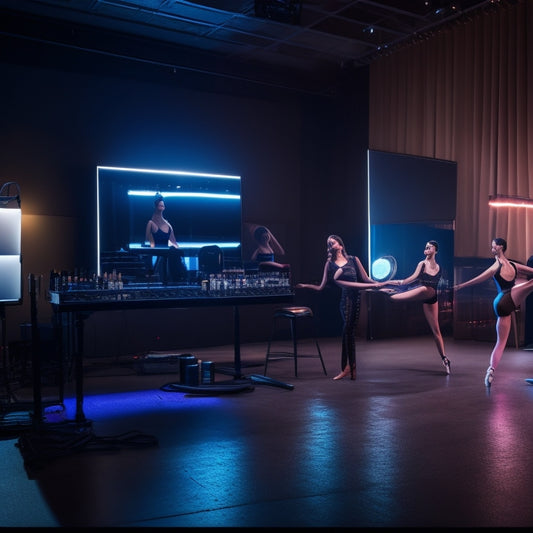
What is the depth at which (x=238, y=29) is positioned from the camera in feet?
29.5

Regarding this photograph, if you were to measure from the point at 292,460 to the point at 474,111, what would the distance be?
788 centimetres

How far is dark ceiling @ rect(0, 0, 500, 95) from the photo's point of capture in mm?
8180

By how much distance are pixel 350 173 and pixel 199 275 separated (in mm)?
5668

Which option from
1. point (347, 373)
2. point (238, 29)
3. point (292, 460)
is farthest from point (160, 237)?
point (292, 460)

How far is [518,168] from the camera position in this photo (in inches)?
387

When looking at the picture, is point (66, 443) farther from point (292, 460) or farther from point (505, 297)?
point (505, 297)

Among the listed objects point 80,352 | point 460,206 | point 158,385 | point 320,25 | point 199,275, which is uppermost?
point 320,25

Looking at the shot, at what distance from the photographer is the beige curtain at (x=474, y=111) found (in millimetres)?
9641

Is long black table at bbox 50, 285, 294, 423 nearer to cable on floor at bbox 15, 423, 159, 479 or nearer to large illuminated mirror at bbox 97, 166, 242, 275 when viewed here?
cable on floor at bbox 15, 423, 159, 479

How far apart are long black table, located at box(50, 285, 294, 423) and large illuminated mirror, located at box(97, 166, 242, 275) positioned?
83.4 inches

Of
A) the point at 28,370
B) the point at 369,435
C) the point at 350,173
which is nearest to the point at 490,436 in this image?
the point at 369,435

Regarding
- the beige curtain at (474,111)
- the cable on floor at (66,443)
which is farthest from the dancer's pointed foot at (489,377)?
the beige curtain at (474,111)

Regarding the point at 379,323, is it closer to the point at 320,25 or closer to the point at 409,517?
the point at 320,25

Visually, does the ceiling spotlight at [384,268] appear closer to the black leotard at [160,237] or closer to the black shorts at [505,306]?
the black leotard at [160,237]
